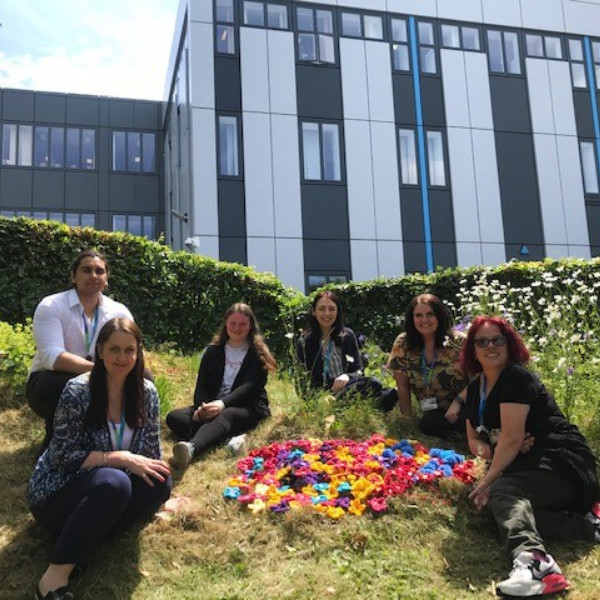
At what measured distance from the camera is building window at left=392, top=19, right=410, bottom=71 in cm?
1680

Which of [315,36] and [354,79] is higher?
[315,36]

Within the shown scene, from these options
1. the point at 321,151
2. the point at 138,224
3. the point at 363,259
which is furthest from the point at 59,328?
the point at 138,224

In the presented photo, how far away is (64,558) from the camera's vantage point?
119 inches

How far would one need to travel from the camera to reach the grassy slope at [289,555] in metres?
3.13

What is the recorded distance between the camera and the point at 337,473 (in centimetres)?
416

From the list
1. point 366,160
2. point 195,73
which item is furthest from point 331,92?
point 195,73

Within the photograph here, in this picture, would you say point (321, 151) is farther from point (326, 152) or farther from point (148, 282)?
point (148, 282)

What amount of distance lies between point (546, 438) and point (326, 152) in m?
13.1

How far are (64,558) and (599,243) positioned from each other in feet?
56.2

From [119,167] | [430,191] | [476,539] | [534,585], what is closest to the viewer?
[534,585]

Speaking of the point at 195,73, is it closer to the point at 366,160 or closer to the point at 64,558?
the point at 366,160

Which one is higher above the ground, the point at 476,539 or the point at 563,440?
the point at 563,440

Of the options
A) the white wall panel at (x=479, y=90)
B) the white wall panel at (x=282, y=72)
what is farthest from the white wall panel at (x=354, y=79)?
the white wall panel at (x=479, y=90)

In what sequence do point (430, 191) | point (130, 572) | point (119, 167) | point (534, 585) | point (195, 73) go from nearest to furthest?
point (534, 585) < point (130, 572) < point (195, 73) < point (430, 191) < point (119, 167)
